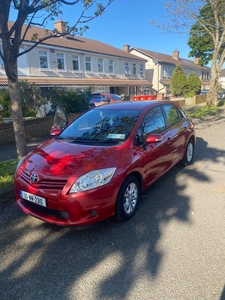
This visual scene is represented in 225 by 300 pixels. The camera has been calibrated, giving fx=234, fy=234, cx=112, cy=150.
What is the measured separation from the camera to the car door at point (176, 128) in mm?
4613

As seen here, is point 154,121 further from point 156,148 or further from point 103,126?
point 103,126

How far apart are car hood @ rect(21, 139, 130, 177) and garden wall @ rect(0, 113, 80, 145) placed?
15.0ft

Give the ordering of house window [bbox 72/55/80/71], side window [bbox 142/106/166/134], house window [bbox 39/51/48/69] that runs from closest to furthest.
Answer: side window [bbox 142/106/166/134] → house window [bbox 39/51/48/69] → house window [bbox 72/55/80/71]

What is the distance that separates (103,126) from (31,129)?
526 cm

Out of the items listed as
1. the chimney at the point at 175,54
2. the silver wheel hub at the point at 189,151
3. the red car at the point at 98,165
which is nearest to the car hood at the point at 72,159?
the red car at the point at 98,165

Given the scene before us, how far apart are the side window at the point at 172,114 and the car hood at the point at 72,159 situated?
1.81 m

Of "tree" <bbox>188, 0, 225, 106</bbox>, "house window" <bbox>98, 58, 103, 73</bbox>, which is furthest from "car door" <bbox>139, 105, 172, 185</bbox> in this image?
"house window" <bbox>98, 58, 103, 73</bbox>

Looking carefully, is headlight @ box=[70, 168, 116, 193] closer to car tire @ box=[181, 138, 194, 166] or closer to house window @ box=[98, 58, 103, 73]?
car tire @ box=[181, 138, 194, 166]

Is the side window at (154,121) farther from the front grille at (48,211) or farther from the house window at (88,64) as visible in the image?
the house window at (88,64)

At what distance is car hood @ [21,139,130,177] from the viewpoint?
2.93 m

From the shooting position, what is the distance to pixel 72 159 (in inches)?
122

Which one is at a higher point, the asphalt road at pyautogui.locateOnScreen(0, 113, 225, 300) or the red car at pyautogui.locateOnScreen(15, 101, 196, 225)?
the red car at pyautogui.locateOnScreen(15, 101, 196, 225)

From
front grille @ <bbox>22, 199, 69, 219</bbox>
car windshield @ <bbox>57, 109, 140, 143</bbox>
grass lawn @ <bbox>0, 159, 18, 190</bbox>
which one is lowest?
grass lawn @ <bbox>0, 159, 18, 190</bbox>

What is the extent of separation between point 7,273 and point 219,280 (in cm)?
217
